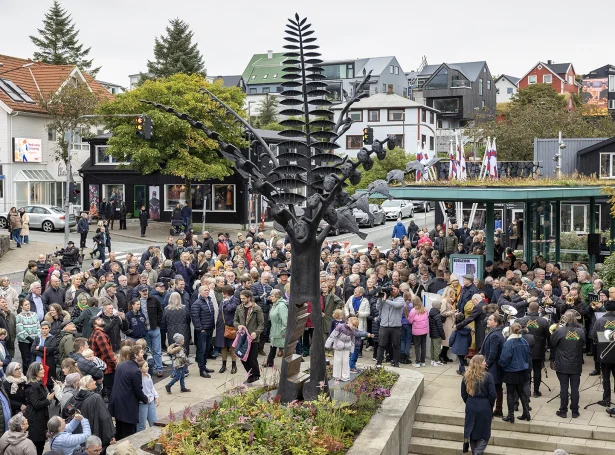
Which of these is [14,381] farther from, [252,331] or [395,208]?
[395,208]

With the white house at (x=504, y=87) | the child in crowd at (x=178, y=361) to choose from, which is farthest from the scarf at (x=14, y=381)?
the white house at (x=504, y=87)

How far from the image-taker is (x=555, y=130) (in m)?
50.6

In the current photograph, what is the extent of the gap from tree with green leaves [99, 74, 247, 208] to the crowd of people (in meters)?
20.6

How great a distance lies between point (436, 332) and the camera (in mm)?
15914

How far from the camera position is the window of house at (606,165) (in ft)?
108

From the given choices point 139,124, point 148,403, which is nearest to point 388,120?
point 139,124

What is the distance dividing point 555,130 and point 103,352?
43299 millimetres

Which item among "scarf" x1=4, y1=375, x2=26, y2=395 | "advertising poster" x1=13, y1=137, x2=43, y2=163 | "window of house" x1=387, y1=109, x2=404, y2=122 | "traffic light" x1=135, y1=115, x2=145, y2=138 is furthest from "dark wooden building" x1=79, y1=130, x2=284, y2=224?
"scarf" x1=4, y1=375, x2=26, y2=395

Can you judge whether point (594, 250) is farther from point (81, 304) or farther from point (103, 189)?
point (103, 189)

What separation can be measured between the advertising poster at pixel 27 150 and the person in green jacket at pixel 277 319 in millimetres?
37959

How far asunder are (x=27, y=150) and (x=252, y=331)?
3929 centimetres

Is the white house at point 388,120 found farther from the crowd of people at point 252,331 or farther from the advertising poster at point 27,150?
the crowd of people at point 252,331

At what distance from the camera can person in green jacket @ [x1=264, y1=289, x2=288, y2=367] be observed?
15.6m

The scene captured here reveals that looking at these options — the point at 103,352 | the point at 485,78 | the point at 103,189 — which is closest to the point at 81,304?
the point at 103,352
